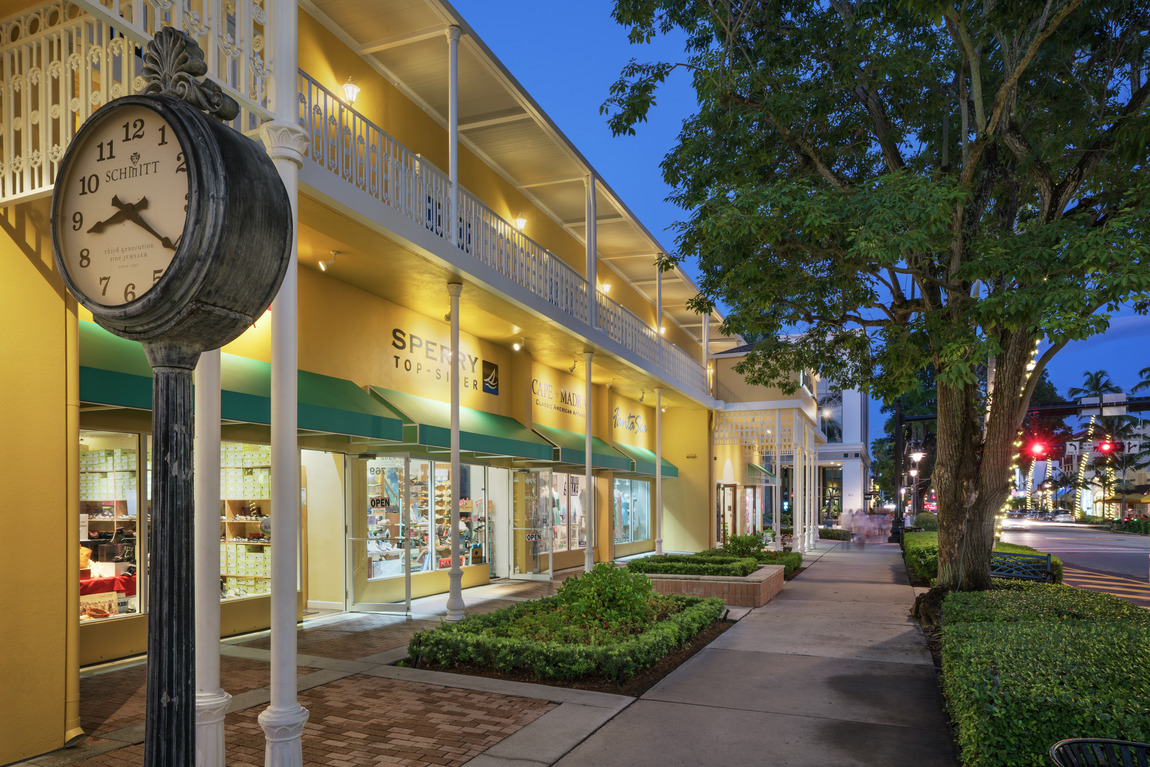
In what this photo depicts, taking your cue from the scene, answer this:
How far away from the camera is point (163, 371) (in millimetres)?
2307

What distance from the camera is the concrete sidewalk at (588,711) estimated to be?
19.8 feet

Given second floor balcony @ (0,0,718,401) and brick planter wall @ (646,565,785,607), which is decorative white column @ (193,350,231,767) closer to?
second floor balcony @ (0,0,718,401)

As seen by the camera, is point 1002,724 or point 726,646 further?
point 726,646

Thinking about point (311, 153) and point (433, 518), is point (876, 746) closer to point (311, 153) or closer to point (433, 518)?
point (311, 153)

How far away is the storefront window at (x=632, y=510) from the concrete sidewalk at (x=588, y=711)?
14.2 meters

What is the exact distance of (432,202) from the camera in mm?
10773

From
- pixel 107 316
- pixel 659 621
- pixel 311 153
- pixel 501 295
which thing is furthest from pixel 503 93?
pixel 107 316

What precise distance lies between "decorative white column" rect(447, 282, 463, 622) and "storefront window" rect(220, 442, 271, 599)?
2.85m

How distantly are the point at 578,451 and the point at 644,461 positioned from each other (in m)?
6.22

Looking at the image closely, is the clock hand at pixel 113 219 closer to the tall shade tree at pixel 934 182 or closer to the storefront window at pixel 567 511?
the tall shade tree at pixel 934 182

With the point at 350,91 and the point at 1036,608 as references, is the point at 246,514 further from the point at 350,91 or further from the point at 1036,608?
the point at 1036,608

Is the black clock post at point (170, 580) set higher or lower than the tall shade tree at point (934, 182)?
lower

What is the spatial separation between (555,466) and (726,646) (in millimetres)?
9572

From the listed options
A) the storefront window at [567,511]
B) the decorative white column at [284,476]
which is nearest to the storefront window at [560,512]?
the storefront window at [567,511]
